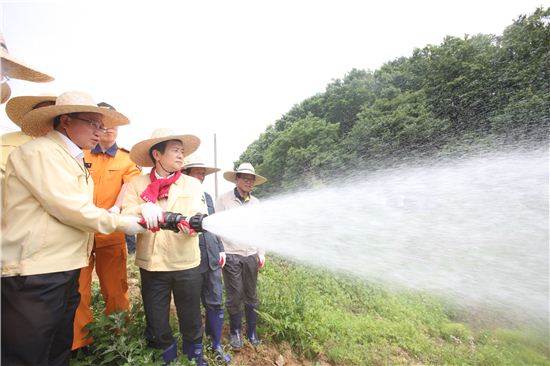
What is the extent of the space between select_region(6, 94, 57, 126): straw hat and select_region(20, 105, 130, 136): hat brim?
0.87ft

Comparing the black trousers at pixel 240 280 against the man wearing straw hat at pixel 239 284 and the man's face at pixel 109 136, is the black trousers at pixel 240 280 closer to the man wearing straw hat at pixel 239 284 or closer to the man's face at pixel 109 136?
the man wearing straw hat at pixel 239 284

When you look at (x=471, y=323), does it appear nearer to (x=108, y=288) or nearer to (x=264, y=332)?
(x=264, y=332)

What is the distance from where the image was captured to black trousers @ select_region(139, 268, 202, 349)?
124 inches

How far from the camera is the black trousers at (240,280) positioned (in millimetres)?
4898

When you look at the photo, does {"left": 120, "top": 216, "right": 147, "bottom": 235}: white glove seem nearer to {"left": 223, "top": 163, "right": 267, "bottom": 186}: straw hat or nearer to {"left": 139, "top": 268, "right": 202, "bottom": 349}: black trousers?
{"left": 139, "top": 268, "right": 202, "bottom": 349}: black trousers

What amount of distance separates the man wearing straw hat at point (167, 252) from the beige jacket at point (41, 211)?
59cm

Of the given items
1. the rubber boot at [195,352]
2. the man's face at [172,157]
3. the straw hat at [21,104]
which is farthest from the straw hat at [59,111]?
the rubber boot at [195,352]

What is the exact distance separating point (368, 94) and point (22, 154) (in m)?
39.9

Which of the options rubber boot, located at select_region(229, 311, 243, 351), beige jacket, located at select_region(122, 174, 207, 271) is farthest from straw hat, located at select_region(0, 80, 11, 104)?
rubber boot, located at select_region(229, 311, 243, 351)

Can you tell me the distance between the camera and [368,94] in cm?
3853

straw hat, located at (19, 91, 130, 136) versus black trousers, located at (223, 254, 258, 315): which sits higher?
straw hat, located at (19, 91, 130, 136)

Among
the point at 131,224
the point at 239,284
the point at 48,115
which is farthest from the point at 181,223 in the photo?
the point at 239,284

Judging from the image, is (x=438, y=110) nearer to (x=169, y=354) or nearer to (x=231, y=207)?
(x=231, y=207)

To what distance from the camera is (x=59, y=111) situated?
2666 millimetres
